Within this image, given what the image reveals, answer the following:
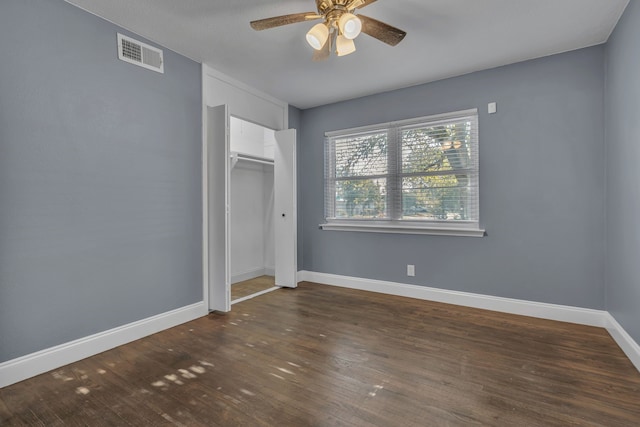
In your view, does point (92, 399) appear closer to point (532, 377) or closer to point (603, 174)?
point (532, 377)

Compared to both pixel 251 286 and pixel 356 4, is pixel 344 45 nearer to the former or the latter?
pixel 356 4

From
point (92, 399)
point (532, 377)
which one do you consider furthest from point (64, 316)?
point (532, 377)

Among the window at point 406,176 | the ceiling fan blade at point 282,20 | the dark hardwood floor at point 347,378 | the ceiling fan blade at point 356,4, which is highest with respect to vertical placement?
the ceiling fan blade at point 356,4

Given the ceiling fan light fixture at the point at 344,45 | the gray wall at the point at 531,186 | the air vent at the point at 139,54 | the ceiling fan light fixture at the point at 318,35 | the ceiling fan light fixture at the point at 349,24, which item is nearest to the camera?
the ceiling fan light fixture at the point at 349,24

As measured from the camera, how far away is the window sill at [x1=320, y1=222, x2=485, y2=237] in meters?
3.38

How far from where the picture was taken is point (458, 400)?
1785 millimetres

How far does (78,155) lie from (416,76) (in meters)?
3.24

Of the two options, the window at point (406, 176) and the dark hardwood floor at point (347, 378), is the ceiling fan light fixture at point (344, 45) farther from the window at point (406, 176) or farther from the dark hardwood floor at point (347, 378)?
the dark hardwood floor at point (347, 378)

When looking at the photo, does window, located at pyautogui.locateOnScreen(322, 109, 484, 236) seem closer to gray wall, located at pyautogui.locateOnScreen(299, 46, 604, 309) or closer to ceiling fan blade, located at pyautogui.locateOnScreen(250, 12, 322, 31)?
gray wall, located at pyautogui.locateOnScreen(299, 46, 604, 309)

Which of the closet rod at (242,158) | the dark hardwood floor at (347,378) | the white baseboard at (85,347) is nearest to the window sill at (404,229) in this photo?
the dark hardwood floor at (347,378)

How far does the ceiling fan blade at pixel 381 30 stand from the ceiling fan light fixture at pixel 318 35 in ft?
0.82

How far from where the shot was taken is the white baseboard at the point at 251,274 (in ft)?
14.8

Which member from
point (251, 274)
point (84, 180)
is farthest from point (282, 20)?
point (251, 274)

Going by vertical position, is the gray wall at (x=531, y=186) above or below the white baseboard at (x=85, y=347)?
above
